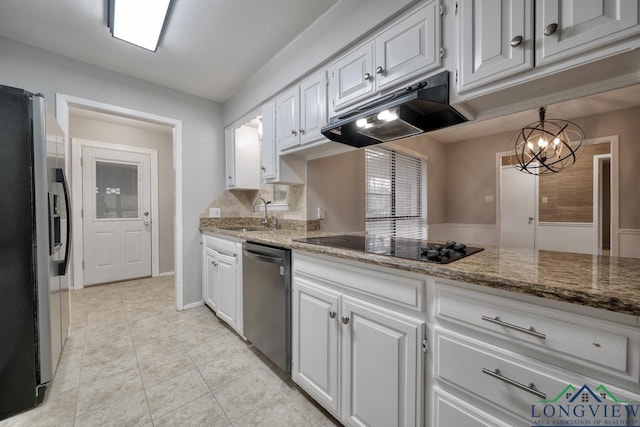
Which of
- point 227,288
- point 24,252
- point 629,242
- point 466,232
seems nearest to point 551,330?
point 227,288

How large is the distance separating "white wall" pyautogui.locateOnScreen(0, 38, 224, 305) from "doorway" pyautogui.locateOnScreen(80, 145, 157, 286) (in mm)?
1811

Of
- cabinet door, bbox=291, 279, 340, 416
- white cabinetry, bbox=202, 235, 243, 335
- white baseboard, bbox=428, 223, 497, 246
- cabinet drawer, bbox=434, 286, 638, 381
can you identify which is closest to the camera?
cabinet drawer, bbox=434, 286, 638, 381

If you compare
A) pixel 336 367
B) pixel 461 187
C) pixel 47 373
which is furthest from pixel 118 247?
pixel 461 187

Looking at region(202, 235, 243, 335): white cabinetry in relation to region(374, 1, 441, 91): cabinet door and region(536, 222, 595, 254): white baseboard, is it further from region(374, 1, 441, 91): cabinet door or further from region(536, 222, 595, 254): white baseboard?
region(536, 222, 595, 254): white baseboard

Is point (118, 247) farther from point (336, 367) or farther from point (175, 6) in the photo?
point (336, 367)

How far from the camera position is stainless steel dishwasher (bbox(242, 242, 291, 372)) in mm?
1582

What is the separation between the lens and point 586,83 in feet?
3.31

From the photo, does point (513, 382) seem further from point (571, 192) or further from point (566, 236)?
point (571, 192)

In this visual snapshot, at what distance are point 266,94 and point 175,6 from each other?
2.84ft

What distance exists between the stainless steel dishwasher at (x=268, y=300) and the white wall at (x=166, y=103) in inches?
48.5

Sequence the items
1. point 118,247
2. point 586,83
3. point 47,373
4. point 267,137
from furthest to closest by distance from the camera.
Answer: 1. point 118,247
2. point 267,137
3. point 47,373
4. point 586,83

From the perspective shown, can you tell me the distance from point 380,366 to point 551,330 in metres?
0.64

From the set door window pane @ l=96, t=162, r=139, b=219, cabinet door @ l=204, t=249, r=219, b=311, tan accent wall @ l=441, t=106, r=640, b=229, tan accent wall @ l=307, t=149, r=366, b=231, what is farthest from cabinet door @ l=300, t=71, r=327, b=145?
tan accent wall @ l=441, t=106, r=640, b=229

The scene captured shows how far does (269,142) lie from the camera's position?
91.5 inches
